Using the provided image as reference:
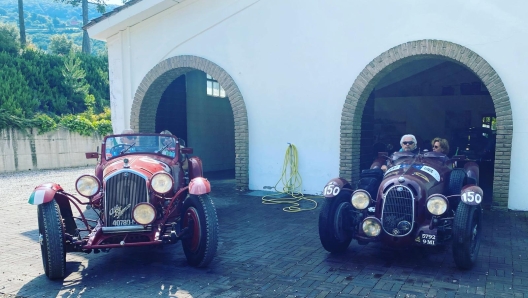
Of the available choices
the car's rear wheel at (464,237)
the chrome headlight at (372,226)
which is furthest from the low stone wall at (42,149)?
the car's rear wheel at (464,237)

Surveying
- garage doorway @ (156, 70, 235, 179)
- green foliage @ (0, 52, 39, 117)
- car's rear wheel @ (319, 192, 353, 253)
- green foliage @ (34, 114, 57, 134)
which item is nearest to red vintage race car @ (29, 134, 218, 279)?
car's rear wheel @ (319, 192, 353, 253)

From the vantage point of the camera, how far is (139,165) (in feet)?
15.9

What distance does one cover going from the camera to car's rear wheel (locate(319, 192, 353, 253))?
475cm

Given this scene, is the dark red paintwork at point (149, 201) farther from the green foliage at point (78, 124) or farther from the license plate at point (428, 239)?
the green foliage at point (78, 124)

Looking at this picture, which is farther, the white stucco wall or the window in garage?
the window in garage

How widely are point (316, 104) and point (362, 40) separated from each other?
1503mm

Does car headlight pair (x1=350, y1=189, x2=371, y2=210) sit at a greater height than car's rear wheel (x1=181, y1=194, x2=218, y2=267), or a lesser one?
greater

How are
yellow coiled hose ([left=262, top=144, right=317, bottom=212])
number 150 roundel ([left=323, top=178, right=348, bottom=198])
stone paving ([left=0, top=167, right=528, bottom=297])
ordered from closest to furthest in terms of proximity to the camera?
stone paving ([left=0, top=167, right=528, bottom=297]) → number 150 roundel ([left=323, top=178, right=348, bottom=198]) → yellow coiled hose ([left=262, top=144, right=317, bottom=212])

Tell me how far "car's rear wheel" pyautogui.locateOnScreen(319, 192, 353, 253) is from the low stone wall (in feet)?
41.7

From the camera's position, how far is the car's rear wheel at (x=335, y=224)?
4.75 m

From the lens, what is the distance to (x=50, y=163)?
1490 centimetres

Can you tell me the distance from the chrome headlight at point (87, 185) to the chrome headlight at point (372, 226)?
3.01 m

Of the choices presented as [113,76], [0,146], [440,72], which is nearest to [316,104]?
[113,76]

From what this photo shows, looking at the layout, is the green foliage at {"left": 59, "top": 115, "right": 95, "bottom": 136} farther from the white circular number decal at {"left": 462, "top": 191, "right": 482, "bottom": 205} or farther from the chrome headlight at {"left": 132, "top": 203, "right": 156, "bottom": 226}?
the white circular number decal at {"left": 462, "top": 191, "right": 482, "bottom": 205}
